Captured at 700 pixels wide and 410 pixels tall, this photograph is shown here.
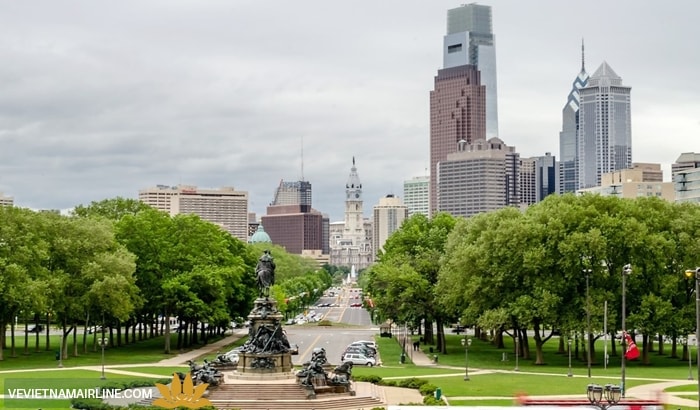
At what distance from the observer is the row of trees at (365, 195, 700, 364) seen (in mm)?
79625

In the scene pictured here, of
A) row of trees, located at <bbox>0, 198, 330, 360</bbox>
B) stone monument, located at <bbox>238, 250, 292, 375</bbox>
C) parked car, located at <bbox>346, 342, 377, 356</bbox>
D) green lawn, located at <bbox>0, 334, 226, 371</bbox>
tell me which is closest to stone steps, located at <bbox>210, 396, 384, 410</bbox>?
stone monument, located at <bbox>238, 250, 292, 375</bbox>

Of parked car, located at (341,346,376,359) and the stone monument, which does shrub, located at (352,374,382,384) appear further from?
parked car, located at (341,346,376,359)

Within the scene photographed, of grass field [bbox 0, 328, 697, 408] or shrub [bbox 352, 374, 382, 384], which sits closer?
grass field [bbox 0, 328, 697, 408]

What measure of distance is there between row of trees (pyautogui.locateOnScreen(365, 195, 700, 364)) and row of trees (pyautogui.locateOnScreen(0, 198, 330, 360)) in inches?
1002

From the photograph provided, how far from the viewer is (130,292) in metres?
89.1

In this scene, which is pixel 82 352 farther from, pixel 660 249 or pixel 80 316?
pixel 660 249

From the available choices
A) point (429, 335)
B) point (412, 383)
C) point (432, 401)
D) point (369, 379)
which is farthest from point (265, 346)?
point (429, 335)

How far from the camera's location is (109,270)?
3391 inches

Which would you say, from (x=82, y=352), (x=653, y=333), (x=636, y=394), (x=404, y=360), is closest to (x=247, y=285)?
(x=82, y=352)

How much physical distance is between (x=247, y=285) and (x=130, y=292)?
32549 millimetres

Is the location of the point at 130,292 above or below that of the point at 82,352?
above

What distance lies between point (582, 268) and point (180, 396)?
4197cm

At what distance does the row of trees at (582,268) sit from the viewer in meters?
79.6

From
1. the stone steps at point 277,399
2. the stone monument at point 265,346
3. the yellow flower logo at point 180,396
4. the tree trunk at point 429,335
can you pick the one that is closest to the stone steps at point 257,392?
the stone steps at point 277,399
